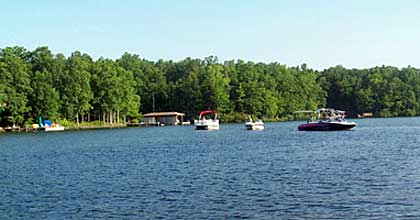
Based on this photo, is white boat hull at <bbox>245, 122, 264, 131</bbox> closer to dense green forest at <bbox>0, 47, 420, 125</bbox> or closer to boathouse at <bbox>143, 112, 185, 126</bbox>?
dense green forest at <bbox>0, 47, 420, 125</bbox>

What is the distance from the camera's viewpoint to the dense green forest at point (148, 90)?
411 ft

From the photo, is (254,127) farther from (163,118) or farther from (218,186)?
(218,186)

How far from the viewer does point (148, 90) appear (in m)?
171

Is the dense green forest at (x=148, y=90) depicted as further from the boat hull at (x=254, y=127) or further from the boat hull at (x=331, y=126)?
the boat hull at (x=331, y=126)

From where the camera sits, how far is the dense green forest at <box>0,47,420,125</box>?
125 m

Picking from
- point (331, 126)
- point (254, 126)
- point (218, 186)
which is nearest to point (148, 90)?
point (254, 126)

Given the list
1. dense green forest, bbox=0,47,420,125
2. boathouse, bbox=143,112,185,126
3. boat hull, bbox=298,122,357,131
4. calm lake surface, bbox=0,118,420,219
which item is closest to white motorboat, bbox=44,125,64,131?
dense green forest, bbox=0,47,420,125

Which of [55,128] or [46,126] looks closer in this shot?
[46,126]

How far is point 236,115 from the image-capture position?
553 ft

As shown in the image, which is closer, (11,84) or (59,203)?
(59,203)

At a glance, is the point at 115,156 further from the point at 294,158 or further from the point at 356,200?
the point at 356,200

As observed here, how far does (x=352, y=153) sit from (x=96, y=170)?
2176 centimetres

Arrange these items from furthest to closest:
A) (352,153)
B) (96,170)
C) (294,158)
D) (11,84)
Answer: (11,84)
(352,153)
(294,158)
(96,170)

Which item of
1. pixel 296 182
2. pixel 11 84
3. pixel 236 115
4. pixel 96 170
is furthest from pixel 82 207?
pixel 236 115
